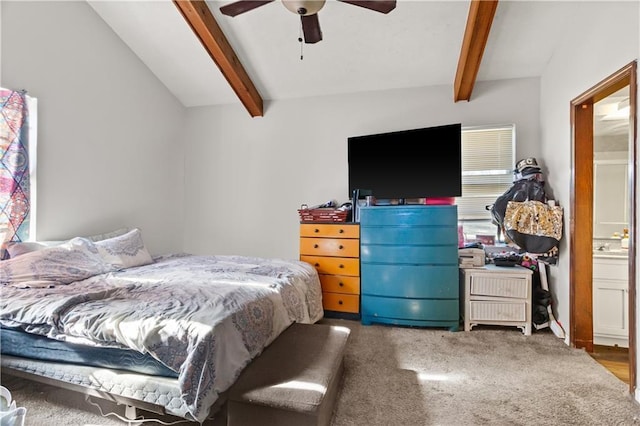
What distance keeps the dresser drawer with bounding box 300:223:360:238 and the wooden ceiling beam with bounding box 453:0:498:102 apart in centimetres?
174

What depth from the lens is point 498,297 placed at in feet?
8.77

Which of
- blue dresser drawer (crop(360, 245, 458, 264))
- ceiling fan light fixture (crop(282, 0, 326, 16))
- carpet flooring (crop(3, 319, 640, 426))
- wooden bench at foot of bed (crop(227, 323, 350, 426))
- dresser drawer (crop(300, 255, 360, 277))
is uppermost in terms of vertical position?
ceiling fan light fixture (crop(282, 0, 326, 16))

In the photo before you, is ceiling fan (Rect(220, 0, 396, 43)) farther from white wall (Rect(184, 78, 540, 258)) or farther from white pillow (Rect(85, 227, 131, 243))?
white pillow (Rect(85, 227, 131, 243))

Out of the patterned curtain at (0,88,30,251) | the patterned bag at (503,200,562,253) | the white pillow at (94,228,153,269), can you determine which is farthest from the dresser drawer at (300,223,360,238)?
the patterned curtain at (0,88,30,251)

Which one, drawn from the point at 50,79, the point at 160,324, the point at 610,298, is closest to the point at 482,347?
the point at 610,298

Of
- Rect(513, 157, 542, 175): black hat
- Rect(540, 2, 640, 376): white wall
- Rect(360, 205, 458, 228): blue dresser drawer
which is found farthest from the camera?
Rect(513, 157, 542, 175): black hat

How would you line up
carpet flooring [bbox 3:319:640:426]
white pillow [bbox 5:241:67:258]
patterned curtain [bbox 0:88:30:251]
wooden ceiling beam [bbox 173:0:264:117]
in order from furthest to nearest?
wooden ceiling beam [bbox 173:0:264:117] < patterned curtain [bbox 0:88:30:251] < white pillow [bbox 5:241:67:258] < carpet flooring [bbox 3:319:640:426]

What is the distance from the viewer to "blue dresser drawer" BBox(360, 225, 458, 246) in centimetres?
267

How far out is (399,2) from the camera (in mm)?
2502

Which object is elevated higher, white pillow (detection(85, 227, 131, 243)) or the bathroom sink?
white pillow (detection(85, 227, 131, 243))

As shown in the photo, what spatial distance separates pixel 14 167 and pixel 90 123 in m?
0.77

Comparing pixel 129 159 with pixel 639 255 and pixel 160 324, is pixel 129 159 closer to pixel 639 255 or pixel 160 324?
pixel 160 324

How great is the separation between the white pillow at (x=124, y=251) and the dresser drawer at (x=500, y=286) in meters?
3.04

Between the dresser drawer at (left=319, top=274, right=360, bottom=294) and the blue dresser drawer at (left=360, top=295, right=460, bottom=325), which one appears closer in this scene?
the blue dresser drawer at (left=360, top=295, right=460, bottom=325)
